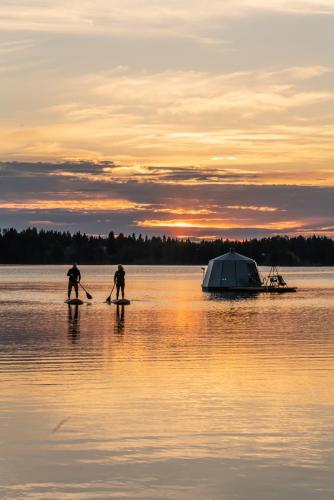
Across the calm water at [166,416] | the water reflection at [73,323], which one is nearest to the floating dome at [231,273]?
the water reflection at [73,323]

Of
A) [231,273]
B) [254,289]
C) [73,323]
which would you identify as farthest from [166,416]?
[231,273]

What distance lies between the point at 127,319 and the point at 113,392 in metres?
21.9

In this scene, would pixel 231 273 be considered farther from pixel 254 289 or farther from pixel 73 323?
pixel 73 323

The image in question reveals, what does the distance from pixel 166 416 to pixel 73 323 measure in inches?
856

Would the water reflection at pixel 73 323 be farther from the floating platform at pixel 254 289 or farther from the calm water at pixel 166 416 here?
the floating platform at pixel 254 289

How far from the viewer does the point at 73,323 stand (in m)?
36.6

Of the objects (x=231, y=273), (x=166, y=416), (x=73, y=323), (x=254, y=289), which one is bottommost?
(x=166, y=416)

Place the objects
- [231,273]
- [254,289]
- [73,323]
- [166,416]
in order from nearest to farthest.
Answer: [166,416] → [73,323] → [254,289] → [231,273]

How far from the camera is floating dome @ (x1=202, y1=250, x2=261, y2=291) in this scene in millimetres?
76562

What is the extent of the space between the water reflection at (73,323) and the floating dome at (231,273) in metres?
27.2

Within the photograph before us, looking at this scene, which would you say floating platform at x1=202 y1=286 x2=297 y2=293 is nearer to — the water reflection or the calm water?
the water reflection

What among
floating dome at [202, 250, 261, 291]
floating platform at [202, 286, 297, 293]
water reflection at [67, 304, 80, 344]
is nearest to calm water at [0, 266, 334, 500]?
water reflection at [67, 304, 80, 344]

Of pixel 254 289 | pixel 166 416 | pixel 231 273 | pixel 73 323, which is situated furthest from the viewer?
pixel 231 273

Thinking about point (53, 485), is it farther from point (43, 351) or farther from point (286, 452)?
point (43, 351)
